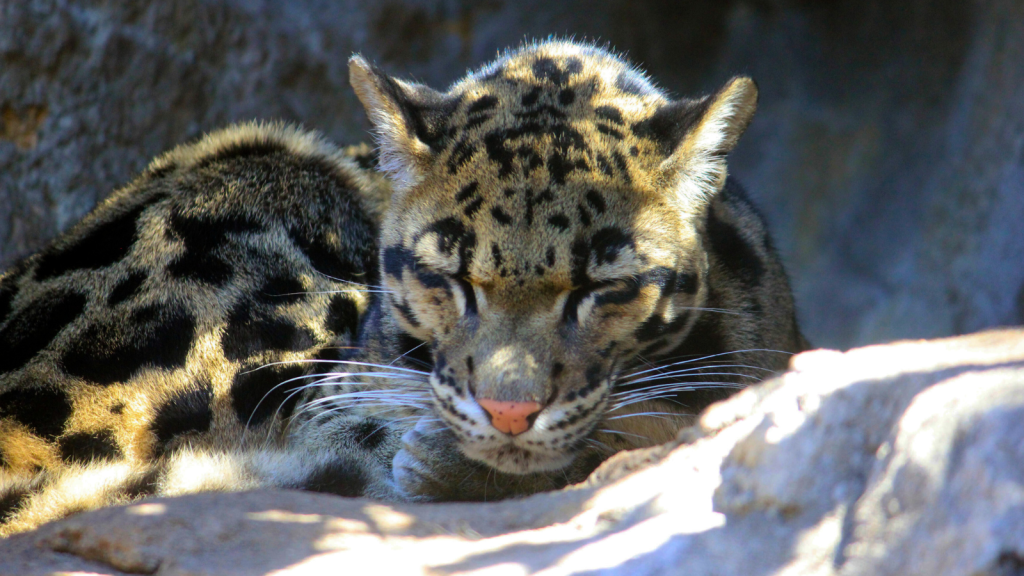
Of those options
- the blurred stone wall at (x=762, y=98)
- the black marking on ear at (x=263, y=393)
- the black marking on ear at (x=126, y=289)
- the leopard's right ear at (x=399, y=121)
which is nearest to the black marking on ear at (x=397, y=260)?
the leopard's right ear at (x=399, y=121)

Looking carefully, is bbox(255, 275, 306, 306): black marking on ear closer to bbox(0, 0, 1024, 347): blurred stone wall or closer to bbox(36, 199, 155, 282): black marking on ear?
bbox(36, 199, 155, 282): black marking on ear

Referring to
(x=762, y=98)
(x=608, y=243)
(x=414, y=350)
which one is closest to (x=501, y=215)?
(x=608, y=243)

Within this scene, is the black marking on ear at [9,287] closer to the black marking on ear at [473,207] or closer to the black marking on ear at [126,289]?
the black marking on ear at [126,289]

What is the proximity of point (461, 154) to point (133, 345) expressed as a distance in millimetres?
1598

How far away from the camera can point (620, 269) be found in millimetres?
3260

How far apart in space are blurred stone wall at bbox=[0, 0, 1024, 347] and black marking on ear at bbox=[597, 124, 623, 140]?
1.62m

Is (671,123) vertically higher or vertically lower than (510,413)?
higher

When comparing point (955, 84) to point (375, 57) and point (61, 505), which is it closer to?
point (375, 57)

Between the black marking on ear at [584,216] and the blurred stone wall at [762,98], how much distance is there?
2041 mm

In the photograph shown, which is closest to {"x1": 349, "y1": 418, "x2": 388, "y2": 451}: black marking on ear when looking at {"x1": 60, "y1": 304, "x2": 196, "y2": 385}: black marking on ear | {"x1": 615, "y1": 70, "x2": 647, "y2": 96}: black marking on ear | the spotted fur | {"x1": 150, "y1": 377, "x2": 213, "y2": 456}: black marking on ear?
the spotted fur

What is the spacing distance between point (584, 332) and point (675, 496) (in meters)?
0.99

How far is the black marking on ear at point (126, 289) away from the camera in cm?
373

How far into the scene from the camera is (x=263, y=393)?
3715 mm

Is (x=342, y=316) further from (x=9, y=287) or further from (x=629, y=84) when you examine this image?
(x=629, y=84)
